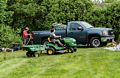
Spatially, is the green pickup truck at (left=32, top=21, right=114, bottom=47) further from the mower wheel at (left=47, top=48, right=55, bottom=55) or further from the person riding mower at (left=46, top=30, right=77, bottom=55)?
the mower wheel at (left=47, top=48, right=55, bottom=55)

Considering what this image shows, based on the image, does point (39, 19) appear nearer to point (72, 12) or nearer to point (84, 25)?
point (72, 12)

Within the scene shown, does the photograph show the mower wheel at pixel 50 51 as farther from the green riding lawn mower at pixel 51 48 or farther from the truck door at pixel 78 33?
the truck door at pixel 78 33

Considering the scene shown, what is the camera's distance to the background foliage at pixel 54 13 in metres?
32.6

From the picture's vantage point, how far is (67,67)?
17312 millimetres

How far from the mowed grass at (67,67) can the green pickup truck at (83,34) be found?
5.65 meters

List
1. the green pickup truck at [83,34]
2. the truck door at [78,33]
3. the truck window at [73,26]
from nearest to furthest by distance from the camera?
the green pickup truck at [83,34] < the truck door at [78,33] < the truck window at [73,26]

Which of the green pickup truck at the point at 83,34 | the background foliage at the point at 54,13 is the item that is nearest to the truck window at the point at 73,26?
the green pickup truck at the point at 83,34

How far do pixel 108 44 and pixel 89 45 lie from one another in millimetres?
1306

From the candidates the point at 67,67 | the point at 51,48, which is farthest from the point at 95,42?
the point at 67,67

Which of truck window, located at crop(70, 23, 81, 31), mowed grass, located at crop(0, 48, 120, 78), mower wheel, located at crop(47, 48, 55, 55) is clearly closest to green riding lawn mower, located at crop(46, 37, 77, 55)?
mower wheel, located at crop(47, 48, 55, 55)

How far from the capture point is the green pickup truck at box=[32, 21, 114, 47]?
27417 mm

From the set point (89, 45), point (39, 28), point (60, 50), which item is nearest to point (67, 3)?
point (39, 28)

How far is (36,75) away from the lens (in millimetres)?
15656

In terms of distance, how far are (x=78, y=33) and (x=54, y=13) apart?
21.1 feet
